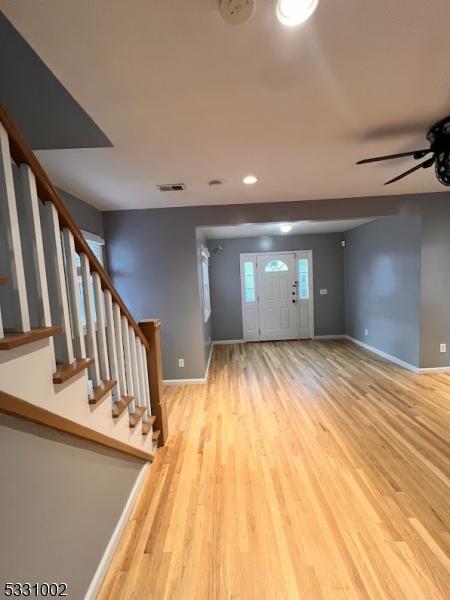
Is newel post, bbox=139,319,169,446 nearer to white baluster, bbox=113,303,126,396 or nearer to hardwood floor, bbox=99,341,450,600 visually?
hardwood floor, bbox=99,341,450,600

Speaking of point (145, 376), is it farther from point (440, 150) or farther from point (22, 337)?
point (440, 150)

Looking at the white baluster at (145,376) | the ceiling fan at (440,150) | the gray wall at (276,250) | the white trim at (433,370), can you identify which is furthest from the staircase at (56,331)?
the gray wall at (276,250)

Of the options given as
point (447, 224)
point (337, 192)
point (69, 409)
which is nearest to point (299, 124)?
point (337, 192)

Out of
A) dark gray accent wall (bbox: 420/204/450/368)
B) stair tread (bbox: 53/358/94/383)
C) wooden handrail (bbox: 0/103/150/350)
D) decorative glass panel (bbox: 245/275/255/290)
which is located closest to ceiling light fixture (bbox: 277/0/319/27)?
wooden handrail (bbox: 0/103/150/350)

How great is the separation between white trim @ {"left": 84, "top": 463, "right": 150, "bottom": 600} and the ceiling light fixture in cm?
245

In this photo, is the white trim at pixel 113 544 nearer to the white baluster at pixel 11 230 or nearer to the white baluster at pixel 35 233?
the white baluster at pixel 35 233

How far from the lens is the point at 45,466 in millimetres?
958

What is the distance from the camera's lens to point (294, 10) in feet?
3.12

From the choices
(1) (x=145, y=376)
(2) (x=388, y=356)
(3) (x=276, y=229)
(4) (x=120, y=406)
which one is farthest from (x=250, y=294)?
(4) (x=120, y=406)

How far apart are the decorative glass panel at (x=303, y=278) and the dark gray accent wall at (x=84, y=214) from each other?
4239 mm

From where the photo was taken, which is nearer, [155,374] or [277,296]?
[155,374]

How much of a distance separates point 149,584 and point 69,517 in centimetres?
58

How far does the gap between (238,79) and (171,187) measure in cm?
163

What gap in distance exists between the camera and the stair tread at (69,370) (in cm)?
104
